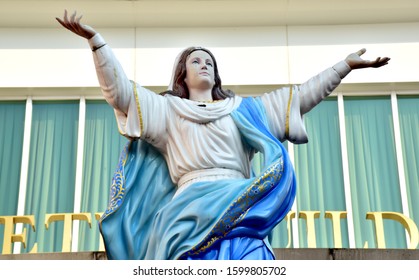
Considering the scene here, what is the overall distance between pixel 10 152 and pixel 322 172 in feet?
13.3

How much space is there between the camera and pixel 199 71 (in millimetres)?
9234

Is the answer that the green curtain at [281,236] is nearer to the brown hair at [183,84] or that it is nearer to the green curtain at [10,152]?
the green curtain at [10,152]

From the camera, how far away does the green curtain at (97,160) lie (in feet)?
44.0

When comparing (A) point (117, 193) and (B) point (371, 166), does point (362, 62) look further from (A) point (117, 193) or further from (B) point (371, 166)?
(B) point (371, 166)

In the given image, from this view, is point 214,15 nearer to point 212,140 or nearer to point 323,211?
point 323,211

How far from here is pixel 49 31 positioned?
47.9 ft

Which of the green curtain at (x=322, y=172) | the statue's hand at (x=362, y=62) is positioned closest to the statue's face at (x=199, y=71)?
the statue's hand at (x=362, y=62)

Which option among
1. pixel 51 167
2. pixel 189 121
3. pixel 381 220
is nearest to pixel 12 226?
pixel 51 167

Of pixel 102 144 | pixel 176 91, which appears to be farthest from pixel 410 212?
pixel 176 91

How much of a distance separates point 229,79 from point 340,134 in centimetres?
162

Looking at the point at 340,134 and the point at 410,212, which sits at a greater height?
the point at 340,134

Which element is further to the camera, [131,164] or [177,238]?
[131,164]

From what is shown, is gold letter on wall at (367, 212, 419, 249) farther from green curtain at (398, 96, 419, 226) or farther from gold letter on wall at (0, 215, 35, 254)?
gold letter on wall at (0, 215, 35, 254)

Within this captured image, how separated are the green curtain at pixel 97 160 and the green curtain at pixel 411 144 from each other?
144 inches
